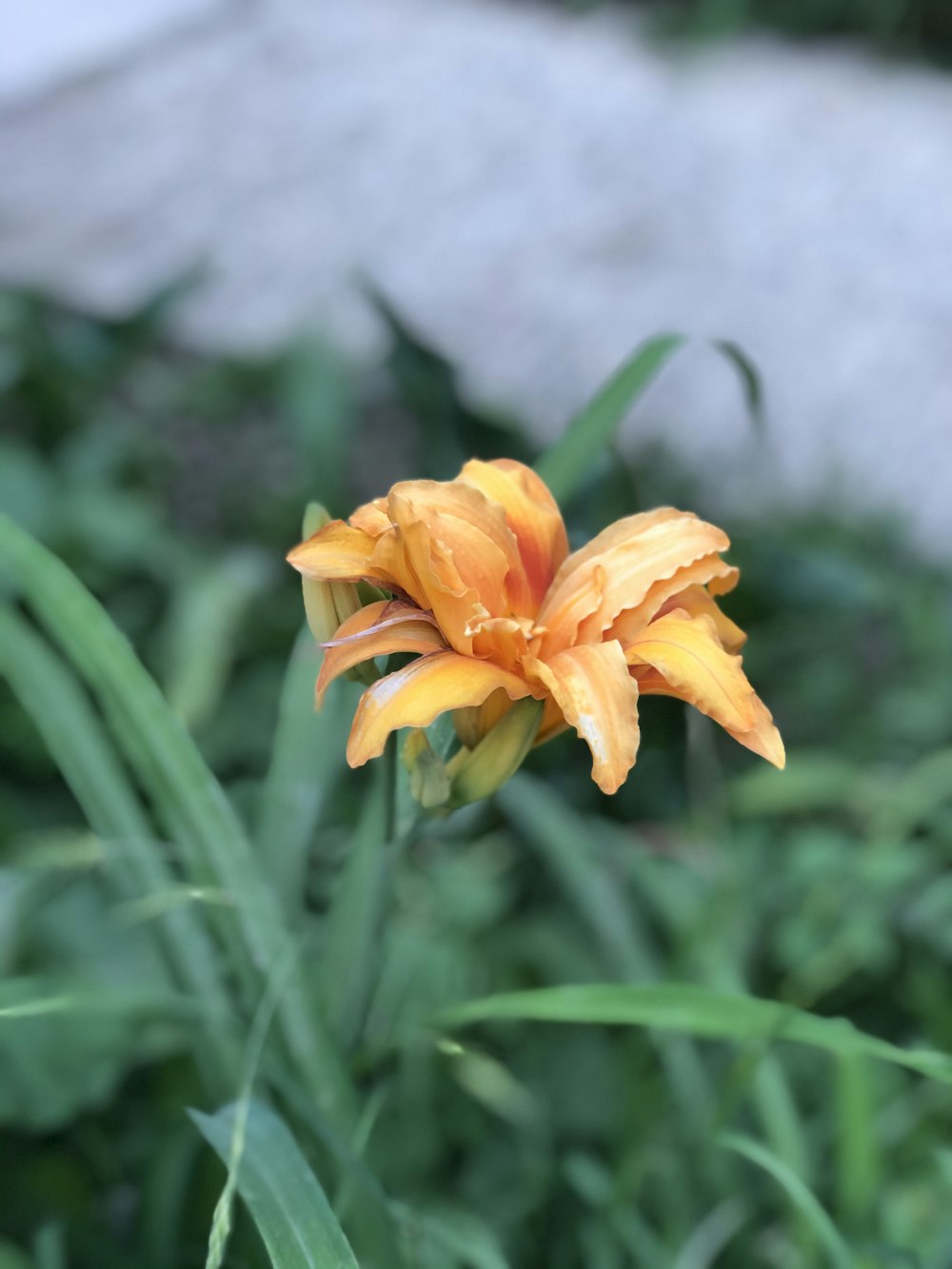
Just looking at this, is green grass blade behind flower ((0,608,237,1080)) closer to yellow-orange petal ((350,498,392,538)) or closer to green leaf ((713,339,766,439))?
yellow-orange petal ((350,498,392,538))

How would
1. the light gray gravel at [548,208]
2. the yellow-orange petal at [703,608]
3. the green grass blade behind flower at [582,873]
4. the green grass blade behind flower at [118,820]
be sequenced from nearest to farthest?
the yellow-orange petal at [703,608]
the green grass blade behind flower at [118,820]
the green grass blade behind flower at [582,873]
the light gray gravel at [548,208]

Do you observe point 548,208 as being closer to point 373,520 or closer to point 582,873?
point 582,873

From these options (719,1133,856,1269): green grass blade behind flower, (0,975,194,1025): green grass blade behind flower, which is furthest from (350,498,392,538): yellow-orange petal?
(719,1133,856,1269): green grass blade behind flower

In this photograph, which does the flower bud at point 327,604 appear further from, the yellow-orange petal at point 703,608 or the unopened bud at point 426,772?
the yellow-orange petal at point 703,608

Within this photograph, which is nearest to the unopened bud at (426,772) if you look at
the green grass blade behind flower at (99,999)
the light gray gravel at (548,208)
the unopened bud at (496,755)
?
the unopened bud at (496,755)

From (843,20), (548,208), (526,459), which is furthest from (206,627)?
(843,20)

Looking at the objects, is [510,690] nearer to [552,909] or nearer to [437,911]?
[437,911]
